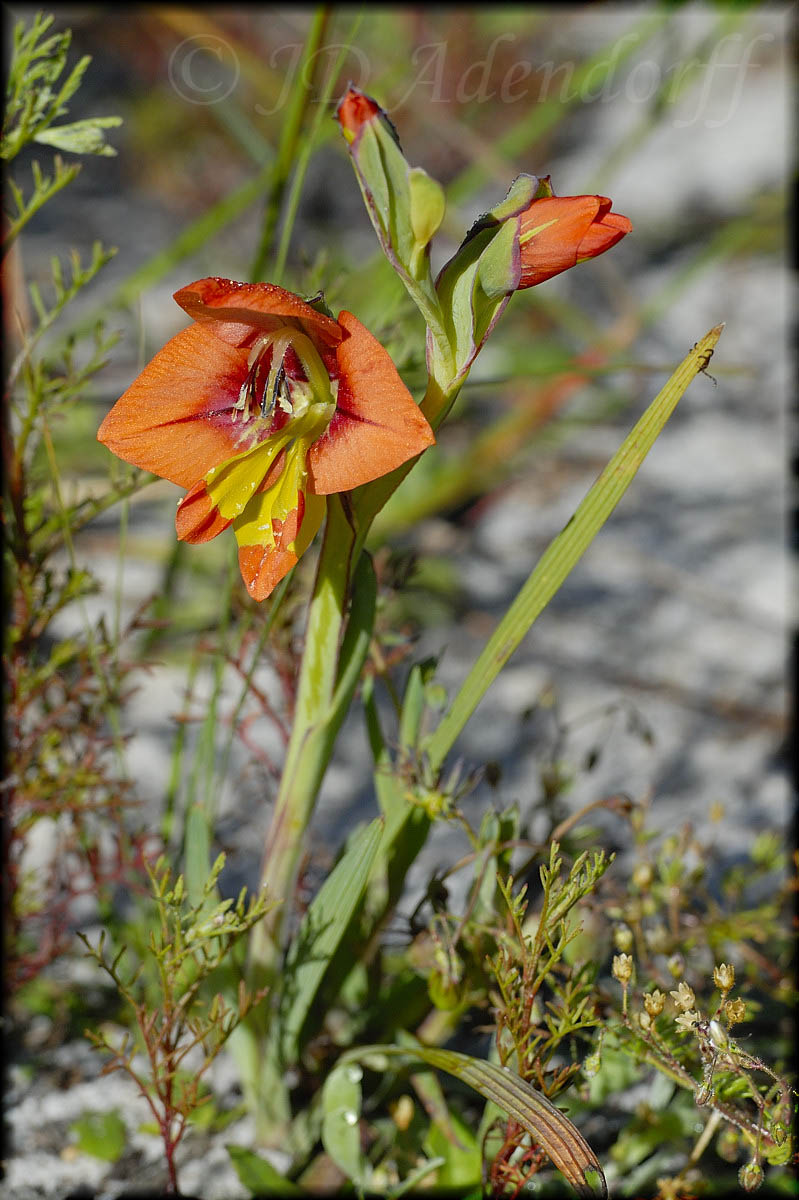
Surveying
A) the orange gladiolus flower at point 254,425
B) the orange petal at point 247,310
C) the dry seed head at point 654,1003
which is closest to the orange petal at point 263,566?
the orange gladiolus flower at point 254,425

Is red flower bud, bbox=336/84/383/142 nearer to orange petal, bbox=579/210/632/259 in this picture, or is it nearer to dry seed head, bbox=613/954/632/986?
orange petal, bbox=579/210/632/259

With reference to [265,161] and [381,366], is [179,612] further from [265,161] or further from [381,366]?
[381,366]

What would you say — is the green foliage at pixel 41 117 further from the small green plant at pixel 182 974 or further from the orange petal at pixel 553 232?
the small green plant at pixel 182 974

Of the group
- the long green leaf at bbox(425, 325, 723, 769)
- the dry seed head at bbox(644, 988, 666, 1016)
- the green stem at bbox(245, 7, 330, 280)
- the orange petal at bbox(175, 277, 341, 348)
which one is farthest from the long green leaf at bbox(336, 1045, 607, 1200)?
the green stem at bbox(245, 7, 330, 280)

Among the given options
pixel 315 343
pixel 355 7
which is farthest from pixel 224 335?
pixel 355 7

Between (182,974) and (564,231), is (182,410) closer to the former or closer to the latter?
(564,231)

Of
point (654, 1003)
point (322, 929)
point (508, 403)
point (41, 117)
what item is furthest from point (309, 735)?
point (508, 403)
